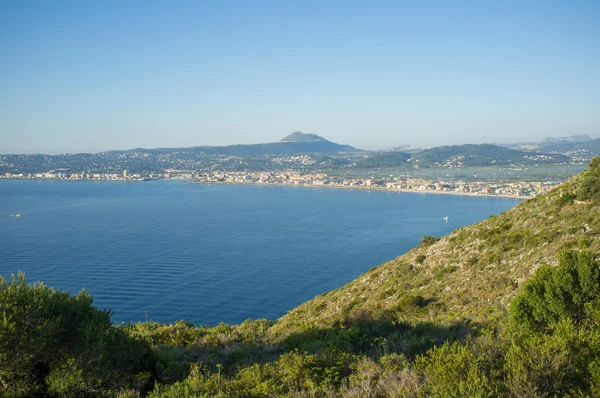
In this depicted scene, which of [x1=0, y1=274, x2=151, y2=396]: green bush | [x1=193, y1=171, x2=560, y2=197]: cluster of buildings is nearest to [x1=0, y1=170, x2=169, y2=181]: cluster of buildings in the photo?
[x1=193, y1=171, x2=560, y2=197]: cluster of buildings

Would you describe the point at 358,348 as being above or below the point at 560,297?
below

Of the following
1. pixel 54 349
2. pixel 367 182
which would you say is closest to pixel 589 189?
pixel 54 349

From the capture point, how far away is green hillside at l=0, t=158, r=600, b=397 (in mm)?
5992

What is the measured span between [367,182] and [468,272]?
5233 inches

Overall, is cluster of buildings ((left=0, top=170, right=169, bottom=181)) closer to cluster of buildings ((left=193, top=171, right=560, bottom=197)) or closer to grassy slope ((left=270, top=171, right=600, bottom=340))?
cluster of buildings ((left=193, top=171, right=560, bottom=197))

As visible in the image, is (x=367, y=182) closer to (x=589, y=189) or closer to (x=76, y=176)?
(x=76, y=176)

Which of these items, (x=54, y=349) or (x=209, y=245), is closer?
(x=54, y=349)

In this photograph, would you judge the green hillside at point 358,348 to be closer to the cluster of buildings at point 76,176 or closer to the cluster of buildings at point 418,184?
the cluster of buildings at point 418,184

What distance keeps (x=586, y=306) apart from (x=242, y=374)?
22.2 ft

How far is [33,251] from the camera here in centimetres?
5291

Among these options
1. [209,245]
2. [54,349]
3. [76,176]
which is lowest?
[209,245]

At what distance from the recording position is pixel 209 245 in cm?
5994

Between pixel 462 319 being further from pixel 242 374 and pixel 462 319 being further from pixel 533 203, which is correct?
pixel 533 203

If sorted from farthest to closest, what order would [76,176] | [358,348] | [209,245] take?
1. [76,176]
2. [209,245]
3. [358,348]
